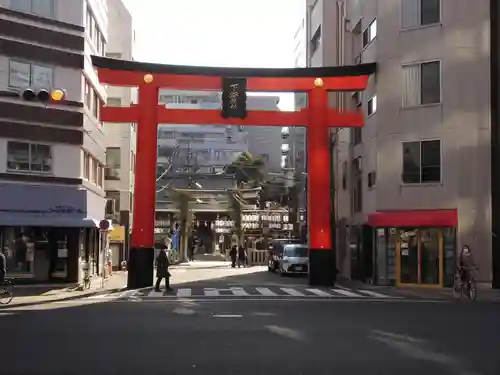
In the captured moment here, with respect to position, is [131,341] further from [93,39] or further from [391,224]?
[93,39]

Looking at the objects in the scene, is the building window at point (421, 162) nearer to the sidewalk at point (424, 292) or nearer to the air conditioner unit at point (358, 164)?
the sidewalk at point (424, 292)

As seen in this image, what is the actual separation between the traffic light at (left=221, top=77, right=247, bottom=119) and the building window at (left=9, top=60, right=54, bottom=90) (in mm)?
7259

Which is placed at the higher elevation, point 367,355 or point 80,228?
point 80,228

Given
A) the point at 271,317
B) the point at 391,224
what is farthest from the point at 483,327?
the point at 391,224

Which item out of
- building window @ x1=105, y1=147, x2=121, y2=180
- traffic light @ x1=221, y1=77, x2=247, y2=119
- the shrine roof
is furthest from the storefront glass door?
building window @ x1=105, y1=147, x2=121, y2=180

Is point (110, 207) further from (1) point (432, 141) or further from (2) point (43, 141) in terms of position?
(1) point (432, 141)

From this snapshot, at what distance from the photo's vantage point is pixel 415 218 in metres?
29.4

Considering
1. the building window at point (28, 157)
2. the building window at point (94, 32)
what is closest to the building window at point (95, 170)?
the building window at point (28, 157)

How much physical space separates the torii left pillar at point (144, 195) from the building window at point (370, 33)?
10449 mm

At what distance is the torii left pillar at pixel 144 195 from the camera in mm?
29203

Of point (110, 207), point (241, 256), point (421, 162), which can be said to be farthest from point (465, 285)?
point (241, 256)

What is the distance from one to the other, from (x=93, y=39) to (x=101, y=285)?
12212 millimetres

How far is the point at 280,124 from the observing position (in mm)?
31172

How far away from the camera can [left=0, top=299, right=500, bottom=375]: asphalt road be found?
34.8 ft
